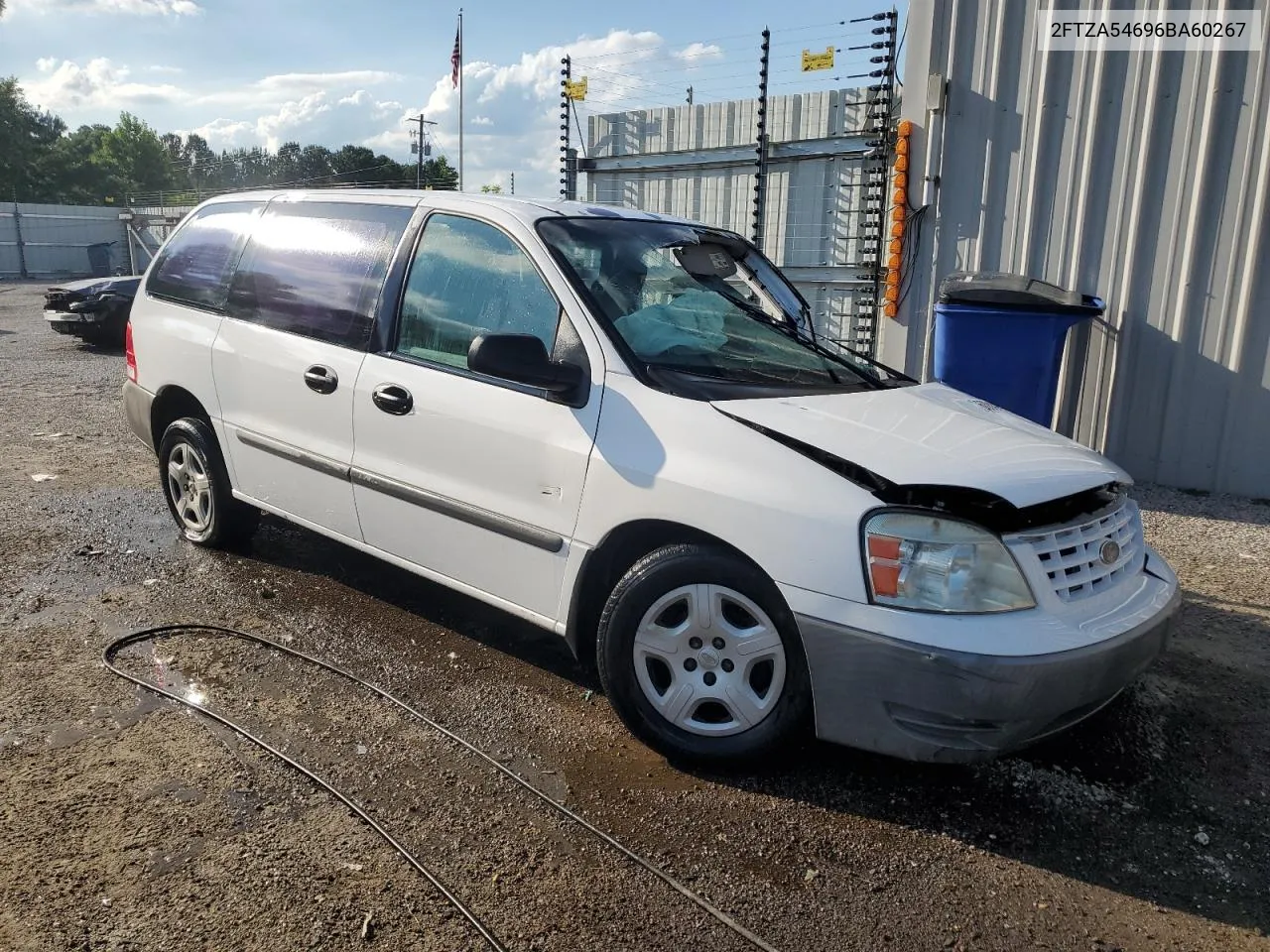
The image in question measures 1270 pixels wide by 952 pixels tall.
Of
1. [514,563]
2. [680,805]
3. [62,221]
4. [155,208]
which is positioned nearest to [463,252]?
[514,563]

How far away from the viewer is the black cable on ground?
244 cm

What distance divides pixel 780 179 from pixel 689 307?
7.44 meters

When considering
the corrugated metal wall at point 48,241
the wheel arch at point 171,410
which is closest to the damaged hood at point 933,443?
the wheel arch at point 171,410

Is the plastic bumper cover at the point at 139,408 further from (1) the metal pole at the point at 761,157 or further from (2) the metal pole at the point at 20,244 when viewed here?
(2) the metal pole at the point at 20,244

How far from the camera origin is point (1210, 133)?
21.1 ft

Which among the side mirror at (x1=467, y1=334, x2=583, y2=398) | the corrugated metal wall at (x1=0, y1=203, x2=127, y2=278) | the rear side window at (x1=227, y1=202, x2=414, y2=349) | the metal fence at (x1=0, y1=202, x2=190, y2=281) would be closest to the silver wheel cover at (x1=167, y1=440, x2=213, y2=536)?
the rear side window at (x1=227, y1=202, x2=414, y2=349)

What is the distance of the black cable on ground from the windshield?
146 cm

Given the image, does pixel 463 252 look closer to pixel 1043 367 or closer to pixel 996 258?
pixel 1043 367

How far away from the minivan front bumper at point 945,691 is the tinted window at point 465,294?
4.99 feet

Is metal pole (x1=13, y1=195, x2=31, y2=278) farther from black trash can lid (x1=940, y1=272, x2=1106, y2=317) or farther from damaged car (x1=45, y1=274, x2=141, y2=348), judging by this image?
black trash can lid (x1=940, y1=272, x2=1106, y2=317)

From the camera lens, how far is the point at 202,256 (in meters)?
5.03

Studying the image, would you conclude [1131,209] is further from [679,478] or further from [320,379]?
[320,379]

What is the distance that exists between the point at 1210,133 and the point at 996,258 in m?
1.54

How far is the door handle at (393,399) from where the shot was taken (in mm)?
3762
